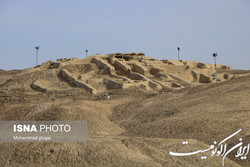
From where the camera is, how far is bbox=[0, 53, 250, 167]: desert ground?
257 inches

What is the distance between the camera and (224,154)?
757 centimetres

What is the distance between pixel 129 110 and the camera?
14273mm

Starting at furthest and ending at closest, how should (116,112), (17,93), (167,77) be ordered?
(167,77)
(17,93)
(116,112)

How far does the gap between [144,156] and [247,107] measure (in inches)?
230

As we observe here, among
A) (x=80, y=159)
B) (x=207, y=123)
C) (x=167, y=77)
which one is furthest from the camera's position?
(x=167, y=77)

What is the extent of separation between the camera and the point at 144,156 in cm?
655

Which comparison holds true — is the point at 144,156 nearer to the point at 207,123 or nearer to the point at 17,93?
the point at 207,123

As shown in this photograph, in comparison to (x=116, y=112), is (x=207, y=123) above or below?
above

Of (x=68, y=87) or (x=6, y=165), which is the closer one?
(x=6, y=165)

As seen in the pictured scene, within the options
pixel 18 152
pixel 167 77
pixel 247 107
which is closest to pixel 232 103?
pixel 247 107

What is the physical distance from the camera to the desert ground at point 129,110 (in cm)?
653

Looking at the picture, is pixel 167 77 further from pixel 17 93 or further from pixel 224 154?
pixel 224 154

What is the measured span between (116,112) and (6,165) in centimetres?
823

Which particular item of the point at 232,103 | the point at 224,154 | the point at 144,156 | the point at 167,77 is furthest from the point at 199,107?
the point at 167,77
